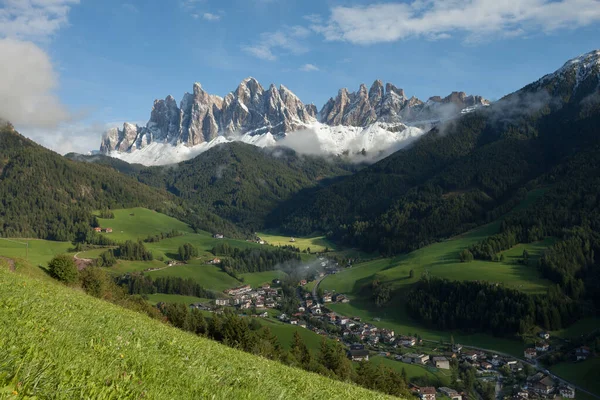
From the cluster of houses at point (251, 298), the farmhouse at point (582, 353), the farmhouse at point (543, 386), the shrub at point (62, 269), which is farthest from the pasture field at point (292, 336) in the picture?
the farmhouse at point (582, 353)

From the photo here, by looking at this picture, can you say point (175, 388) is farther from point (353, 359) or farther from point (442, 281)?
point (442, 281)

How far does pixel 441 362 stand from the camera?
9012 centimetres

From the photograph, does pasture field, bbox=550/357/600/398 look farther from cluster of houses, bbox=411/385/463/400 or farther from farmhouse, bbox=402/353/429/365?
farmhouse, bbox=402/353/429/365

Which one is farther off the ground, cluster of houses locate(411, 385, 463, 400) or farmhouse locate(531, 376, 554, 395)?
cluster of houses locate(411, 385, 463, 400)

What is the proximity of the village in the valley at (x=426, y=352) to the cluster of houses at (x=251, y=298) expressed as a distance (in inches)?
14.5

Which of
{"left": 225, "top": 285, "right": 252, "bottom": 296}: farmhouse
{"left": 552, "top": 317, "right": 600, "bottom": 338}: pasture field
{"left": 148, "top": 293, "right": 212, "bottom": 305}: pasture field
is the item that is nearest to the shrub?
{"left": 148, "top": 293, "right": 212, "bottom": 305}: pasture field

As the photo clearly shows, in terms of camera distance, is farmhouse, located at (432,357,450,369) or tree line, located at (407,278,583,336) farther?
tree line, located at (407,278,583,336)

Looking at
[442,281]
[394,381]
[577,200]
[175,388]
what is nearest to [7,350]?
[175,388]

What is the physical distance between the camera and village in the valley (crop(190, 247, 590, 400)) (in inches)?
2970

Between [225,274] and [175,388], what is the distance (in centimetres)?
18478

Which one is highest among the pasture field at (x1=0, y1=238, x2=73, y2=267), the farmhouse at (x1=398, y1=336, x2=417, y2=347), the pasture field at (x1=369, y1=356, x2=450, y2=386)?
the pasture field at (x1=0, y1=238, x2=73, y2=267)

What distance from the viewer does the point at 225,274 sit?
185 meters

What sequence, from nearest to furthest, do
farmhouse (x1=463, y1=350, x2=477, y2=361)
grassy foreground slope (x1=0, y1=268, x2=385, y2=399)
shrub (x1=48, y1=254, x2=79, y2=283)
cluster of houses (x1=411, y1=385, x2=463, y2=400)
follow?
grassy foreground slope (x1=0, y1=268, x2=385, y2=399) → shrub (x1=48, y1=254, x2=79, y2=283) → cluster of houses (x1=411, y1=385, x2=463, y2=400) → farmhouse (x1=463, y1=350, x2=477, y2=361)

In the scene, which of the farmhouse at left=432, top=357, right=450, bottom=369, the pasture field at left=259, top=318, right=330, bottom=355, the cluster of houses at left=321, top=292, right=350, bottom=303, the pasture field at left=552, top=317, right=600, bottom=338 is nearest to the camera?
the pasture field at left=259, top=318, right=330, bottom=355
